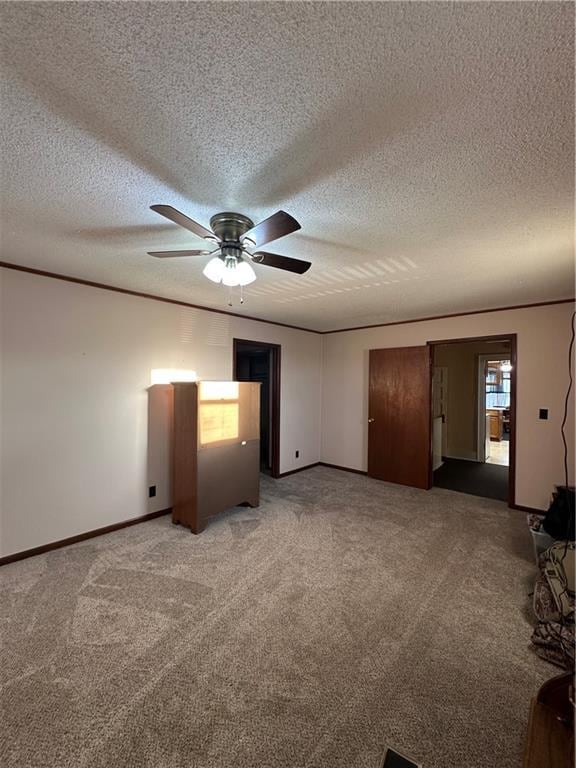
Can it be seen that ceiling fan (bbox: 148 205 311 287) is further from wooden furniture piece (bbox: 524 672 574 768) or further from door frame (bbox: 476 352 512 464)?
door frame (bbox: 476 352 512 464)

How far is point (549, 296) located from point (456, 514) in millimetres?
2540

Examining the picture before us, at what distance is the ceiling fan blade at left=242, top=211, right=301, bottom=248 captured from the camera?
1346 mm

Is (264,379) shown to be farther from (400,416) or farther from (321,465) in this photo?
(400,416)

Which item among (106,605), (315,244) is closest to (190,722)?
(106,605)

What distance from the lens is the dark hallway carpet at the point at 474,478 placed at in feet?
14.6

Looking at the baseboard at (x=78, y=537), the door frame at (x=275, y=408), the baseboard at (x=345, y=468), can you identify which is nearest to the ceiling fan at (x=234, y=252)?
the baseboard at (x=78, y=537)

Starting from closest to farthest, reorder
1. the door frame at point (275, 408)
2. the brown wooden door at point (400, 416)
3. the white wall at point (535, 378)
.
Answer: the white wall at point (535, 378), the brown wooden door at point (400, 416), the door frame at point (275, 408)

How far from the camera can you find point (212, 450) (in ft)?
10.6

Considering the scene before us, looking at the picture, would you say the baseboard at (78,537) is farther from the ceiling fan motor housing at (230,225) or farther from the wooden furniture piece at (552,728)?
the wooden furniture piece at (552,728)

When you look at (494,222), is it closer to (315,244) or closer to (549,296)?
(315,244)

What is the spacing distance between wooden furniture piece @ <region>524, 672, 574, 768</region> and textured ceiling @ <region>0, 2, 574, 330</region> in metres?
1.86

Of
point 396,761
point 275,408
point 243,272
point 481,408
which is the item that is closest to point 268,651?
point 396,761

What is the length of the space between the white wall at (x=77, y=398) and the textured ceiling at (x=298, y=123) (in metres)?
0.75

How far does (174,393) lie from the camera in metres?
3.45
